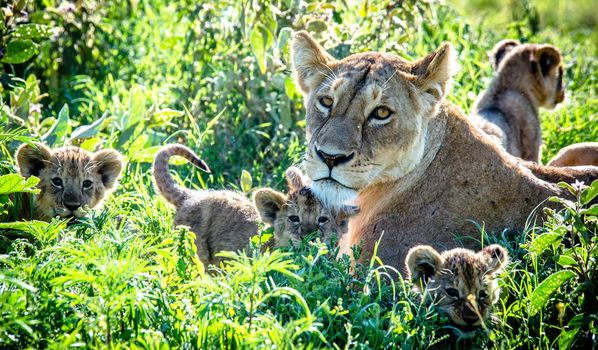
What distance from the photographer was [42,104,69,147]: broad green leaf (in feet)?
23.3

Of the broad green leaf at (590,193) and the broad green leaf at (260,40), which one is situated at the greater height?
the broad green leaf at (260,40)

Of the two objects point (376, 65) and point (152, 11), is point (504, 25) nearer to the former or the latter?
point (152, 11)

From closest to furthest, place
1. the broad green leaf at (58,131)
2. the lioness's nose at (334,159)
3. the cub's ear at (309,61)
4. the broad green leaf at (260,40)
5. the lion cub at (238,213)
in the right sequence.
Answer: the lioness's nose at (334,159) < the lion cub at (238,213) < the cub's ear at (309,61) < the broad green leaf at (58,131) < the broad green leaf at (260,40)

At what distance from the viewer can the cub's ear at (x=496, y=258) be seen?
489 centimetres

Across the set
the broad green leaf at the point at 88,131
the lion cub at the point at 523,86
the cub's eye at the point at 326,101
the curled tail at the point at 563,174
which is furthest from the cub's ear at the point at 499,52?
the broad green leaf at the point at 88,131

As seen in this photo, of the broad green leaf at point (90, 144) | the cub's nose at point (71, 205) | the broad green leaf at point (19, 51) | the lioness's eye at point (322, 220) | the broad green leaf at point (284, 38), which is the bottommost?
the cub's nose at point (71, 205)

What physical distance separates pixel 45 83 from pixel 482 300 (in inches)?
233

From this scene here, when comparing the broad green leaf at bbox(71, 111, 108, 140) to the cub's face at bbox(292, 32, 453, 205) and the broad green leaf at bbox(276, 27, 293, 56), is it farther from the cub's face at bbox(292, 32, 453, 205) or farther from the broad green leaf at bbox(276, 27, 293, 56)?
the cub's face at bbox(292, 32, 453, 205)

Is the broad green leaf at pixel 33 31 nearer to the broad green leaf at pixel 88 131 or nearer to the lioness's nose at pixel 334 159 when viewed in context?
the broad green leaf at pixel 88 131

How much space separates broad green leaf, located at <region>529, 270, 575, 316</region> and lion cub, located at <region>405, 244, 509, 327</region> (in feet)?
0.69

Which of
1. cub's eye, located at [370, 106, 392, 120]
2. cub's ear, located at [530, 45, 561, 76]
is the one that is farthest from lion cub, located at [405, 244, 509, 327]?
cub's ear, located at [530, 45, 561, 76]

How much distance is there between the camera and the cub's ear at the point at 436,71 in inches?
223

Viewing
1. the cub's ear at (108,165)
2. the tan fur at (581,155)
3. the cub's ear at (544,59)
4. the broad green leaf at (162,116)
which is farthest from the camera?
the cub's ear at (544,59)

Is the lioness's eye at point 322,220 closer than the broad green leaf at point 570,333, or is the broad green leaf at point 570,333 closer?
the broad green leaf at point 570,333
